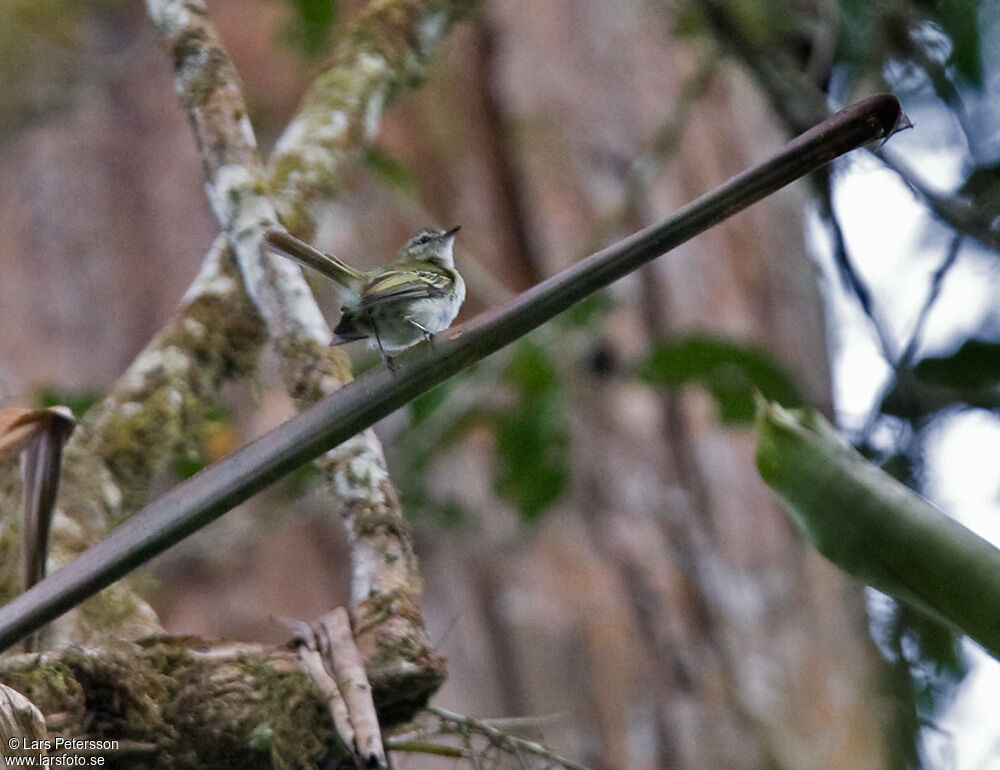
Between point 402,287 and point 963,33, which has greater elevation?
point 963,33

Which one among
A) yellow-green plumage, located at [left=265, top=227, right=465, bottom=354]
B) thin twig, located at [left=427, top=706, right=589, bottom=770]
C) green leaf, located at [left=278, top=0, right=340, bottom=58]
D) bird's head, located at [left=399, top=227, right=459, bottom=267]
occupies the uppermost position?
green leaf, located at [left=278, top=0, right=340, bottom=58]

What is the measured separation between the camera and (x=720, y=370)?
14.2 feet

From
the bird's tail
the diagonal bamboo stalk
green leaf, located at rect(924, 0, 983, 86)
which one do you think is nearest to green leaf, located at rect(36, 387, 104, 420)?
the bird's tail

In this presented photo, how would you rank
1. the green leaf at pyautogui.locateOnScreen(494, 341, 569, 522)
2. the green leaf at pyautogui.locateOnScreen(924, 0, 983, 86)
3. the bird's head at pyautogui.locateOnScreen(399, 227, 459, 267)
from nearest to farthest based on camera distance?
the bird's head at pyautogui.locateOnScreen(399, 227, 459, 267) < the green leaf at pyautogui.locateOnScreen(924, 0, 983, 86) < the green leaf at pyautogui.locateOnScreen(494, 341, 569, 522)

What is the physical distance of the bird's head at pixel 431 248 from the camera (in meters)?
2.87

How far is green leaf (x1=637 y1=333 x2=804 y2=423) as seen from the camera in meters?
4.20

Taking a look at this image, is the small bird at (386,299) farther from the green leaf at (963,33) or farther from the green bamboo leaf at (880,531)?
the green leaf at (963,33)

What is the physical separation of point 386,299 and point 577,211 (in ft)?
12.2

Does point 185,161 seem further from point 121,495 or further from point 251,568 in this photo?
point 121,495

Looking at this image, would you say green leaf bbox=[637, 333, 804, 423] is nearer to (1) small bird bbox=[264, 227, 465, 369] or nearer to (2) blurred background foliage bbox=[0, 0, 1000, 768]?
(2) blurred background foliage bbox=[0, 0, 1000, 768]

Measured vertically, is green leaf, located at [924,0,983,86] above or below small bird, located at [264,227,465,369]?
above

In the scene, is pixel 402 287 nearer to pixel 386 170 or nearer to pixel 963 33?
pixel 963 33

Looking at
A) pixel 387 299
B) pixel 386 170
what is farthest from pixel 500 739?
pixel 386 170

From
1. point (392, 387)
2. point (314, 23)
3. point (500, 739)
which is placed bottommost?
point (500, 739)
